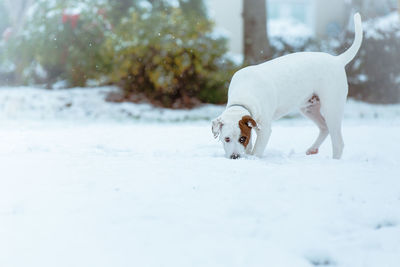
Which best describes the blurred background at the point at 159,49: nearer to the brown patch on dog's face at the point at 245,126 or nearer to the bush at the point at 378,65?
the bush at the point at 378,65

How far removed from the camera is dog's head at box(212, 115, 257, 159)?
361cm

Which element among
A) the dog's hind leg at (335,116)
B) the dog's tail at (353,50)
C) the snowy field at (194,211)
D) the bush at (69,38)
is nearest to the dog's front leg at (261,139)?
the snowy field at (194,211)

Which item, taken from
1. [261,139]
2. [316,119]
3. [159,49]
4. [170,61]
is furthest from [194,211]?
[159,49]

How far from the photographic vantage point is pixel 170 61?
27.8ft

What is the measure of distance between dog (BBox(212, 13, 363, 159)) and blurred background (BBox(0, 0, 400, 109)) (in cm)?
430

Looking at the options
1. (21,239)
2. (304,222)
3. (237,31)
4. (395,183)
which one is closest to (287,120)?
(395,183)

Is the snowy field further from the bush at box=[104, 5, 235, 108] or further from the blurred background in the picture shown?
the blurred background

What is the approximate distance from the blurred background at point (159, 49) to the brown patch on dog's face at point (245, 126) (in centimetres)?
490

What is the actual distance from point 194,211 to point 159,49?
617 centimetres

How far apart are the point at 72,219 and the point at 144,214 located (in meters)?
0.37

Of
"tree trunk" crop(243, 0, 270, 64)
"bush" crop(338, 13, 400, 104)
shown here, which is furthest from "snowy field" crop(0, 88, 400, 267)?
"bush" crop(338, 13, 400, 104)

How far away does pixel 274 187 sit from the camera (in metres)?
2.96

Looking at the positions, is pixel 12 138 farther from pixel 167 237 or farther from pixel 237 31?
pixel 237 31

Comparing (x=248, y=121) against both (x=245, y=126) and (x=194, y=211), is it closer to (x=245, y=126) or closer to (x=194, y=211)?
(x=245, y=126)
